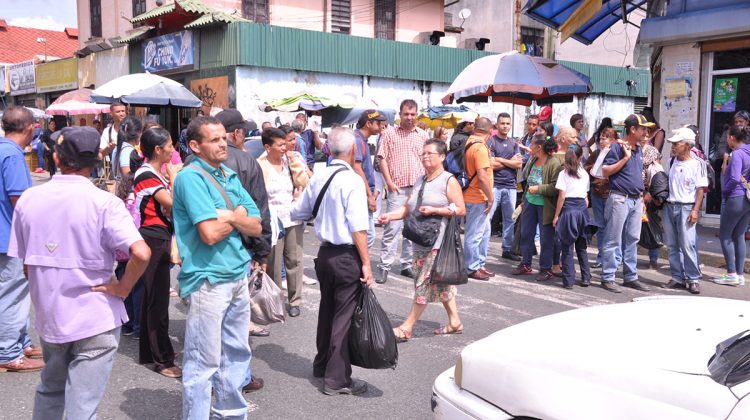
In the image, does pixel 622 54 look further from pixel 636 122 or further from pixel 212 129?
pixel 212 129

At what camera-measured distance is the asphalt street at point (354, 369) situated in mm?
4352

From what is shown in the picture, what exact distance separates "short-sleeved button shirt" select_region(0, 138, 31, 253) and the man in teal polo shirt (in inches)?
65.0

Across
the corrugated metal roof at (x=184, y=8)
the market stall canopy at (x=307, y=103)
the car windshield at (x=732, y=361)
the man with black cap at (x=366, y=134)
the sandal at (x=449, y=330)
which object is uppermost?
the corrugated metal roof at (x=184, y=8)

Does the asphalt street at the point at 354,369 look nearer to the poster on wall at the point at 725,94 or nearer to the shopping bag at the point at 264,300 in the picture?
the shopping bag at the point at 264,300

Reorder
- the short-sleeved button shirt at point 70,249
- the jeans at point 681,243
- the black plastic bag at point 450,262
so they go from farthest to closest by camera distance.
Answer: the jeans at point 681,243 → the black plastic bag at point 450,262 → the short-sleeved button shirt at point 70,249

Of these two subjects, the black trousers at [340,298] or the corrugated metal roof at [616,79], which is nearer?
the black trousers at [340,298]

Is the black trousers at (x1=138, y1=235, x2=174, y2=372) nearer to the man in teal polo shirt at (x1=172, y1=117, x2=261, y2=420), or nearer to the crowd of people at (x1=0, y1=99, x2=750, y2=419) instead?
the crowd of people at (x1=0, y1=99, x2=750, y2=419)

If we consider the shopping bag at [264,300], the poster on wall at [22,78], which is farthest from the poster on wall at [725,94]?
the poster on wall at [22,78]

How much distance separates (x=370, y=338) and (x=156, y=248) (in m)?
1.78

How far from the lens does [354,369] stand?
16.9 feet

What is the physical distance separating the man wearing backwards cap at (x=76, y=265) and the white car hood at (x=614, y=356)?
170 centimetres

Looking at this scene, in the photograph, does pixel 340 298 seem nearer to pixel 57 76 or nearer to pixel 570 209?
pixel 570 209

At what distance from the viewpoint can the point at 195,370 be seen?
3604 mm

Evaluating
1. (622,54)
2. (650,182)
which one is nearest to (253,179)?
(650,182)
